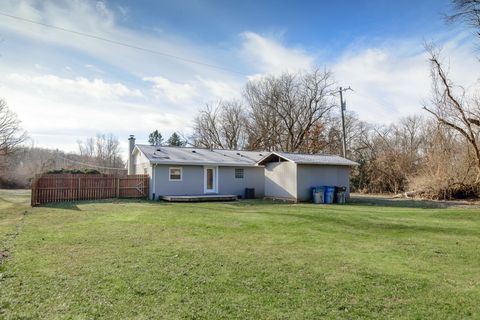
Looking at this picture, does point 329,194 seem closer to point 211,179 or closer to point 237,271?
point 211,179

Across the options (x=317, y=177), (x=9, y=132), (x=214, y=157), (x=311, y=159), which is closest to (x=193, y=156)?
(x=214, y=157)

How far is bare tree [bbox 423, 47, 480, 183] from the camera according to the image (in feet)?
59.8

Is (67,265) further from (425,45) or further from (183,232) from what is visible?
(425,45)

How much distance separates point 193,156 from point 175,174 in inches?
77.1

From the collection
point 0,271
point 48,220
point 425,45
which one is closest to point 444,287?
point 0,271

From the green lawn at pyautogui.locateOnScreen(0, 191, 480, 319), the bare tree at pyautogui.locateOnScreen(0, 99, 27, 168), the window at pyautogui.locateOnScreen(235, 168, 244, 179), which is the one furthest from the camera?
the bare tree at pyautogui.locateOnScreen(0, 99, 27, 168)

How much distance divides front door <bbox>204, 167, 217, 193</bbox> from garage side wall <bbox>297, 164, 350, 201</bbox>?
210 inches

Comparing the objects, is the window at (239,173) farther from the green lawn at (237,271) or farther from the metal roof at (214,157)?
the green lawn at (237,271)

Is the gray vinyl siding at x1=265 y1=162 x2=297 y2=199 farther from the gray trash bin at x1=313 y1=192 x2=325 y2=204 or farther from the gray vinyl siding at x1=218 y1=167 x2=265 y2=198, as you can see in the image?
the gray vinyl siding at x1=218 y1=167 x2=265 y2=198

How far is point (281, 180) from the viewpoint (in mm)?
18984

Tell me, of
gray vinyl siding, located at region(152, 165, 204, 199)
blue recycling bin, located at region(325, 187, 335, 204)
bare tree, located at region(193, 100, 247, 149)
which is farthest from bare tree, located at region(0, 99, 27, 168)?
blue recycling bin, located at region(325, 187, 335, 204)

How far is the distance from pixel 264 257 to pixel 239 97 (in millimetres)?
33489

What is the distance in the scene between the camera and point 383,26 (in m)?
13.8

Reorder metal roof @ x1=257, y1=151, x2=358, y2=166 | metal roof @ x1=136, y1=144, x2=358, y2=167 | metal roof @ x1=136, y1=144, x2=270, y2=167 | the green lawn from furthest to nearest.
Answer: metal roof @ x1=136, y1=144, x2=270, y2=167
metal roof @ x1=136, y1=144, x2=358, y2=167
metal roof @ x1=257, y1=151, x2=358, y2=166
the green lawn
